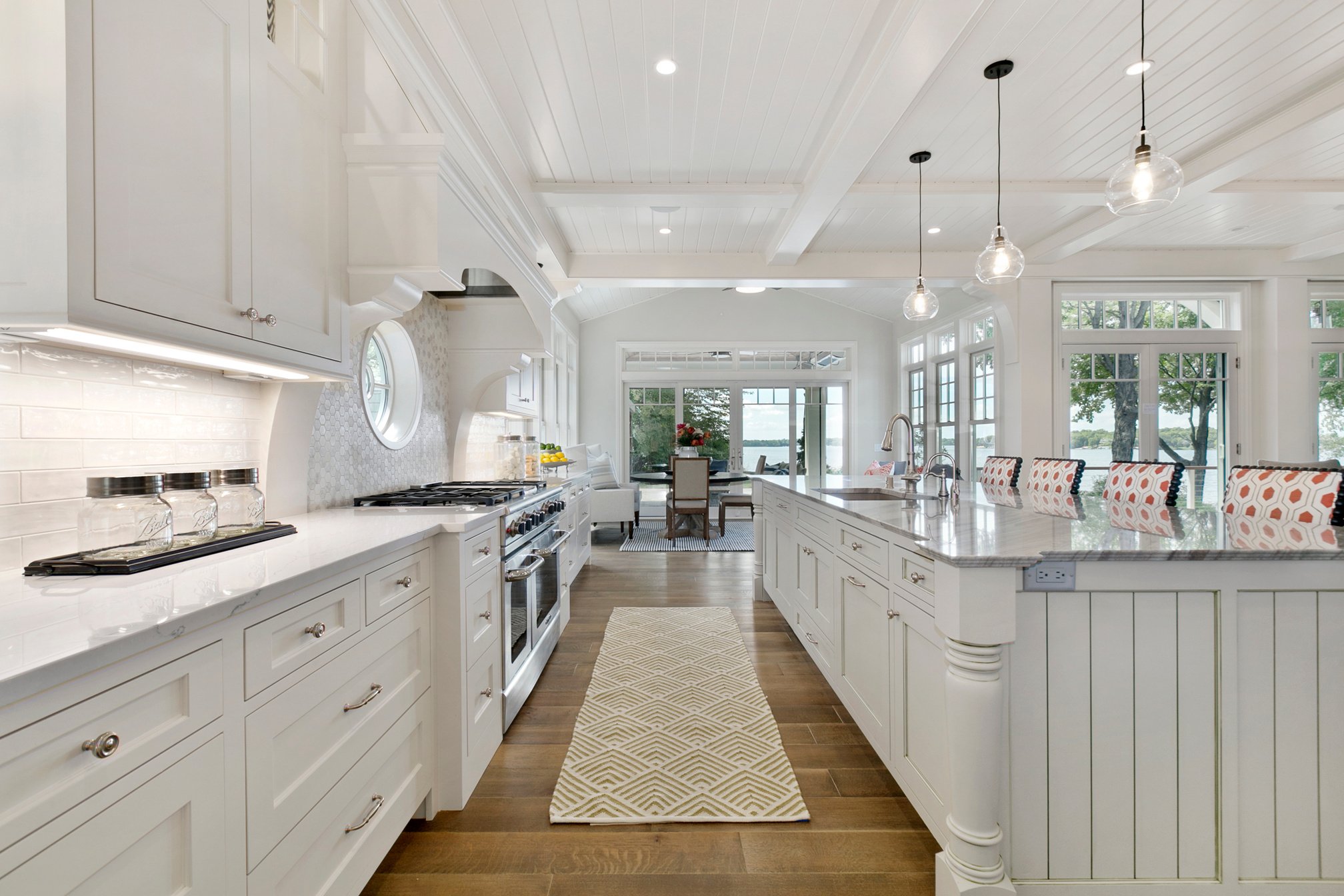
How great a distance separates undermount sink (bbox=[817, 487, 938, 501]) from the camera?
8.78 feet

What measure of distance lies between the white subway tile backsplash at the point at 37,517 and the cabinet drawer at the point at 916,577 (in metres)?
1.98

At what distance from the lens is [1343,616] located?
4.68ft

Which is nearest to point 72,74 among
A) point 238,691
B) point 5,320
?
point 5,320

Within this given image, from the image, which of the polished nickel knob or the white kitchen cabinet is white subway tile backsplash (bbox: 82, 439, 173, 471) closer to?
the polished nickel knob

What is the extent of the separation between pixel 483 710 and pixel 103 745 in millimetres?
1407

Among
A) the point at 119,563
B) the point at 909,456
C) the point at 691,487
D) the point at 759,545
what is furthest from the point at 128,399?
the point at 691,487

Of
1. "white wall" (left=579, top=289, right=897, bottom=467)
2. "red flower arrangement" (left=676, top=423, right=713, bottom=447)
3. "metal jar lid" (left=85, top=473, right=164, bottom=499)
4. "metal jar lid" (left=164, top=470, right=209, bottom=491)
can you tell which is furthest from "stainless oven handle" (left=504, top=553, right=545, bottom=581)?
"white wall" (left=579, top=289, right=897, bottom=467)

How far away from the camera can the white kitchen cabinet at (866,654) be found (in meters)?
1.90

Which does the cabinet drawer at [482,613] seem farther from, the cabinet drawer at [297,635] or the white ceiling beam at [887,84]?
the white ceiling beam at [887,84]

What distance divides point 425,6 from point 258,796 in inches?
97.1

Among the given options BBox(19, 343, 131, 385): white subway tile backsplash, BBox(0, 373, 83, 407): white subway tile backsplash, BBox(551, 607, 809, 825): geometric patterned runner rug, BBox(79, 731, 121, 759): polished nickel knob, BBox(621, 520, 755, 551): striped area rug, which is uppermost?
BBox(19, 343, 131, 385): white subway tile backsplash

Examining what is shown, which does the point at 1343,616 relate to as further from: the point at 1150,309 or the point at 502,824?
the point at 1150,309

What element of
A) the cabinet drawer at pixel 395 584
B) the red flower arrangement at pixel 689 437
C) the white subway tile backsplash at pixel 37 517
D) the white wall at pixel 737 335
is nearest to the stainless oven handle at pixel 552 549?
the cabinet drawer at pixel 395 584

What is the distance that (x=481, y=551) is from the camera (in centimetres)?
202
